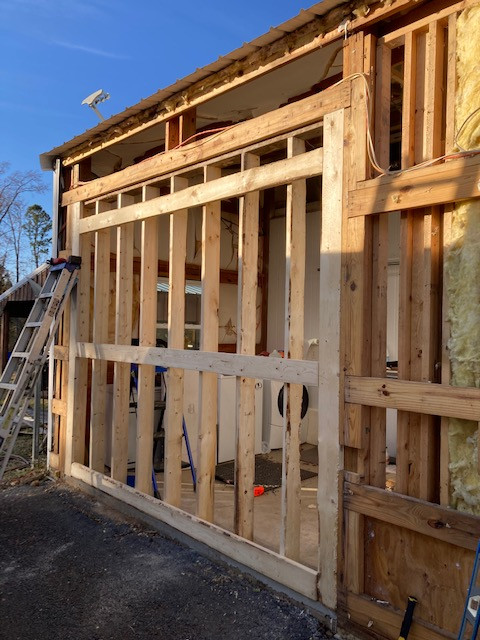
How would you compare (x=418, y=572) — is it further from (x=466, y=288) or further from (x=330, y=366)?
(x=466, y=288)

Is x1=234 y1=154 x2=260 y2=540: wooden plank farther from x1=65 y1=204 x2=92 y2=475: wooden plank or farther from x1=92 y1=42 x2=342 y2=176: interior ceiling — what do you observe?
x1=65 y1=204 x2=92 y2=475: wooden plank

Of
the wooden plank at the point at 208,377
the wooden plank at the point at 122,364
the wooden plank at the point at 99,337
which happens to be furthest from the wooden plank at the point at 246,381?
the wooden plank at the point at 99,337

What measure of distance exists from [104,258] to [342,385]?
10.7 ft

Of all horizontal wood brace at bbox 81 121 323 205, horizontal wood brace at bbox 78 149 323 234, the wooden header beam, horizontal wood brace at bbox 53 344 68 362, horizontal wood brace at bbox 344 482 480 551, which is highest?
the wooden header beam

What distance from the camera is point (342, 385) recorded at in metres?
2.89

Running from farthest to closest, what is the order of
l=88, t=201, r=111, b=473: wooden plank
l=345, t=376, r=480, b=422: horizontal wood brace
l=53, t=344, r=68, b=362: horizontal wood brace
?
1. l=53, t=344, r=68, b=362: horizontal wood brace
2. l=88, t=201, r=111, b=473: wooden plank
3. l=345, t=376, r=480, b=422: horizontal wood brace

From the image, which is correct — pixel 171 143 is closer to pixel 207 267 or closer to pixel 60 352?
pixel 207 267

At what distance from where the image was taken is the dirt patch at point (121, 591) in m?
3.00

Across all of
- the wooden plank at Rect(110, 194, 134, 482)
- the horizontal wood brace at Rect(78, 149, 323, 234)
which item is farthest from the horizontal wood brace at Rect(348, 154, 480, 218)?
the wooden plank at Rect(110, 194, 134, 482)

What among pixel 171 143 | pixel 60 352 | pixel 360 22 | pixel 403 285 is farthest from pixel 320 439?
pixel 60 352

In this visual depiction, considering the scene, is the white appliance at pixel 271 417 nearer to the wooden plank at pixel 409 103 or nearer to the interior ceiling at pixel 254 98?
the interior ceiling at pixel 254 98

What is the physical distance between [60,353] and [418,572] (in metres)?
4.43

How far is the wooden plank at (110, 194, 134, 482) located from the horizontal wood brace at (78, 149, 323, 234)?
19 centimetres

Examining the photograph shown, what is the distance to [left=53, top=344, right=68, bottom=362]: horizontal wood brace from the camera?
224 inches
